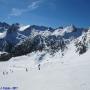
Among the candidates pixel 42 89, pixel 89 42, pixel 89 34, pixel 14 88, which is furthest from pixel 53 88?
pixel 89 34

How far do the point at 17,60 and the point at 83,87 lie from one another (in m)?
102

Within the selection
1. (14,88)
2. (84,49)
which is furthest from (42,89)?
(84,49)

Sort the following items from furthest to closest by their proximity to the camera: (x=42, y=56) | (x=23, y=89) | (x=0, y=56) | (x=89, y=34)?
(x=0, y=56) < (x=42, y=56) < (x=89, y=34) < (x=23, y=89)

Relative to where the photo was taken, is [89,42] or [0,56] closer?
[89,42]

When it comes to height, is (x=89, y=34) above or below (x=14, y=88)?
above

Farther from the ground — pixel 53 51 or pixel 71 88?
pixel 53 51

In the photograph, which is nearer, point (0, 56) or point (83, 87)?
point (83, 87)

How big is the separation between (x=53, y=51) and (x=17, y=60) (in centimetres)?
2341

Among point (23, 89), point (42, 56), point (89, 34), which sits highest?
point (89, 34)

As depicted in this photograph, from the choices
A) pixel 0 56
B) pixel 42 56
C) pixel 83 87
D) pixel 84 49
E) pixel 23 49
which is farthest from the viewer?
pixel 23 49

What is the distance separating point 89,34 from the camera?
3501 inches

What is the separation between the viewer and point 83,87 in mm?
21562

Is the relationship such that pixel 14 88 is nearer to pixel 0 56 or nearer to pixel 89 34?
pixel 89 34

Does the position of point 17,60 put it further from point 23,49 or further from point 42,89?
point 42,89
